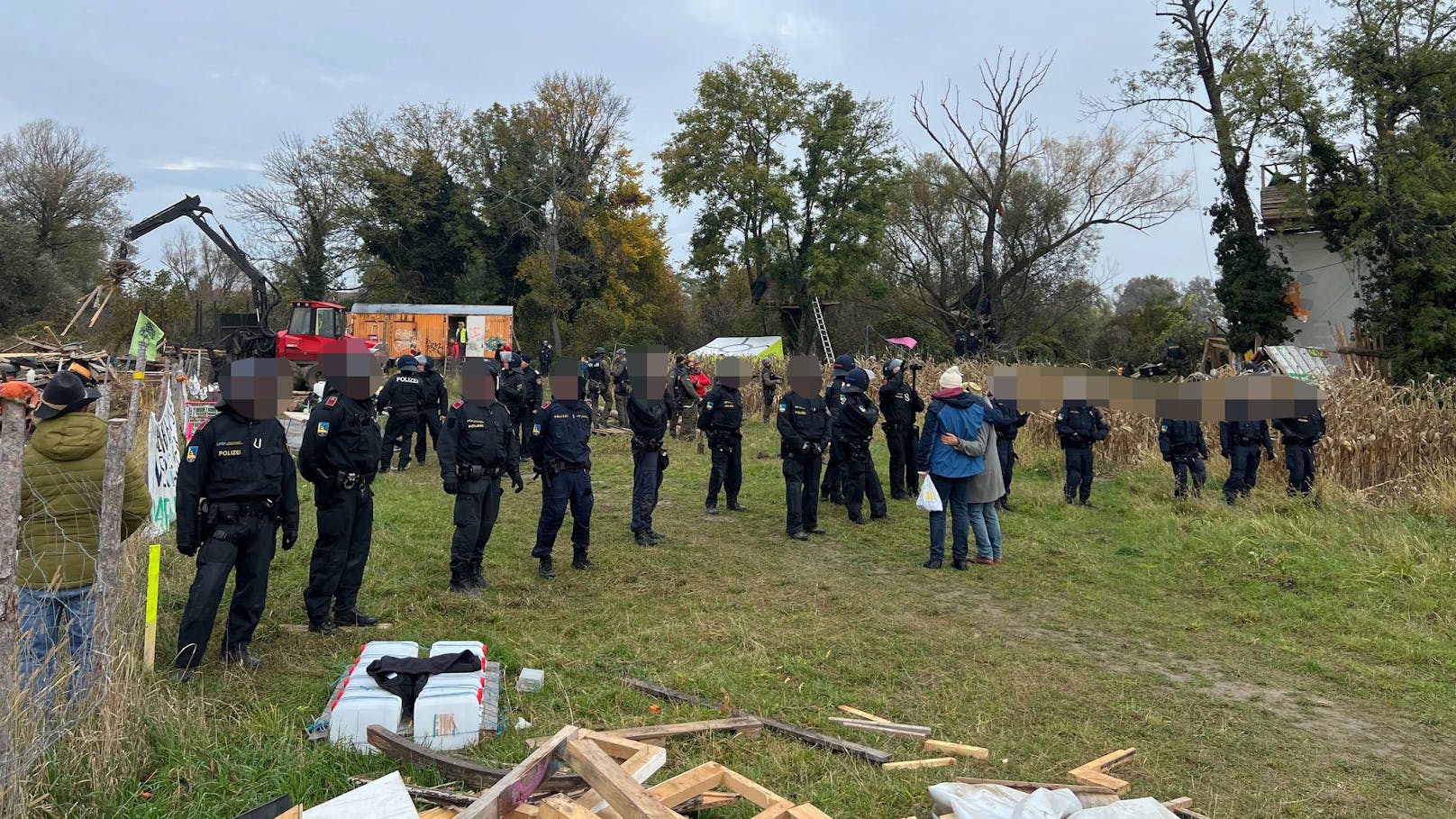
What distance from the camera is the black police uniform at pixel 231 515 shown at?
504 cm

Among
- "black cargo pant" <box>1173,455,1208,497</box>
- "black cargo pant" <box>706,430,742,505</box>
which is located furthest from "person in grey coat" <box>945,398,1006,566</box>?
"black cargo pant" <box>1173,455,1208,497</box>

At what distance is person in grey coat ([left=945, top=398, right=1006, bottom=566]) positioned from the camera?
26.5 ft

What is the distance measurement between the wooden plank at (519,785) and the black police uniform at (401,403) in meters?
9.88

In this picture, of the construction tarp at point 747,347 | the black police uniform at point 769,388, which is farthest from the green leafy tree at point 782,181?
the black police uniform at point 769,388

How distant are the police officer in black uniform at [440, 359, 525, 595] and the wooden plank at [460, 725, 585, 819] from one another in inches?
149

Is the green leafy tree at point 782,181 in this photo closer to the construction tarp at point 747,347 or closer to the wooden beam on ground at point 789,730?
the construction tarp at point 747,347

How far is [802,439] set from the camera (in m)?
Answer: 9.56

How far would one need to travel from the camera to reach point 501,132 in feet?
141

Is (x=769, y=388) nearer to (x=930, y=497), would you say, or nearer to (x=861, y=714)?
(x=930, y=497)

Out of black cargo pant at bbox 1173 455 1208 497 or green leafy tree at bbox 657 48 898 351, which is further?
green leafy tree at bbox 657 48 898 351

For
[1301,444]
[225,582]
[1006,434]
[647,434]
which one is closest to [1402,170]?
[1301,444]

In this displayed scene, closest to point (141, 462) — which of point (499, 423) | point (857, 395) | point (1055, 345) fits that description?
point (499, 423)

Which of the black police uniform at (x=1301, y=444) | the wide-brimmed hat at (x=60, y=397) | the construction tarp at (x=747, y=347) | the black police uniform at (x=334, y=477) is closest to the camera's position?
the wide-brimmed hat at (x=60, y=397)

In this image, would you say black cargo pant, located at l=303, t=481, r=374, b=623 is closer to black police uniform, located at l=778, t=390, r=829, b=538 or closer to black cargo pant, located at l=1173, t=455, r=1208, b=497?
black police uniform, located at l=778, t=390, r=829, b=538
